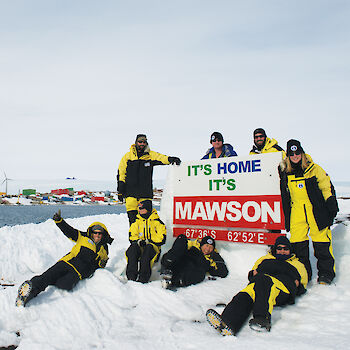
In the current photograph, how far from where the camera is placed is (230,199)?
17.9 ft

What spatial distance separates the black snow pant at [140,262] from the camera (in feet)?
14.8

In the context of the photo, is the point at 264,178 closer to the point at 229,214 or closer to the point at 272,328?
the point at 229,214

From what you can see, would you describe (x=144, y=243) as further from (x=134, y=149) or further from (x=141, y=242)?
(x=134, y=149)

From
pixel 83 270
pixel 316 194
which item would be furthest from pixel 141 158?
pixel 316 194

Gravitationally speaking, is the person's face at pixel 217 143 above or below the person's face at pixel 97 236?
above

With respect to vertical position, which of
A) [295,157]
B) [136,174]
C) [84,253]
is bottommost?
[84,253]

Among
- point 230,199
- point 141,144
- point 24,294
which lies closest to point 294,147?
point 230,199

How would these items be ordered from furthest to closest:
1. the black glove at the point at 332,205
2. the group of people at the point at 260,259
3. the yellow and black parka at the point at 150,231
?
the yellow and black parka at the point at 150,231 < the black glove at the point at 332,205 < the group of people at the point at 260,259

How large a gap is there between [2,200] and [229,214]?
12804 cm

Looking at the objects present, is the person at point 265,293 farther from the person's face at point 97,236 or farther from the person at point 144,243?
the person's face at point 97,236

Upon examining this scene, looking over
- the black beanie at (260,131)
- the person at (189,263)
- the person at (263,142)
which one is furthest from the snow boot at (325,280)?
the black beanie at (260,131)

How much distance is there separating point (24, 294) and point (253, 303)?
99.5 inches

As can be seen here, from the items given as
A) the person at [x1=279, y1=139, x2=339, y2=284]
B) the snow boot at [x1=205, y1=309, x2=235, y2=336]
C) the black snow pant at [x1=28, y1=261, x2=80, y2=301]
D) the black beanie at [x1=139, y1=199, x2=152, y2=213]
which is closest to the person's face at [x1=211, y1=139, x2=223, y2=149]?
the person at [x1=279, y1=139, x2=339, y2=284]

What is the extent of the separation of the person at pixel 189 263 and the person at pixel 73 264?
1018mm
